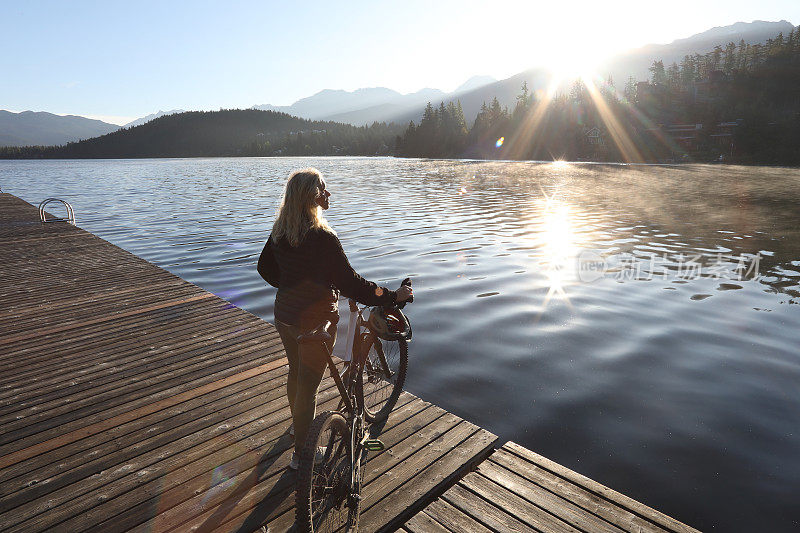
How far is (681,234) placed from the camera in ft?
68.1

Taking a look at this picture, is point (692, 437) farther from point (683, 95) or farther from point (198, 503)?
point (683, 95)

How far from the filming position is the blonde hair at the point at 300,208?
359 centimetres

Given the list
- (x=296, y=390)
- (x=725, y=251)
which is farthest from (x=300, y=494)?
(x=725, y=251)

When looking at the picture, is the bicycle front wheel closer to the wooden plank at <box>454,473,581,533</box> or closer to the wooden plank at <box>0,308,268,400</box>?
the wooden plank at <box>454,473,581,533</box>

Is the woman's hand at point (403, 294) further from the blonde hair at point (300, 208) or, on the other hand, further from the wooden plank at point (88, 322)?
the wooden plank at point (88, 322)

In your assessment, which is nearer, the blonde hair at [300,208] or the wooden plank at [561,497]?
the blonde hair at [300,208]

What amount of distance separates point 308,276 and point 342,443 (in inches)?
53.7

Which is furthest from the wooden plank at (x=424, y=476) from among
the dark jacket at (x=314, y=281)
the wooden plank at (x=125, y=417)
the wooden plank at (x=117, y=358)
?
the wooden plank at (x=117, y=358)

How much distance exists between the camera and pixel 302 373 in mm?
3836

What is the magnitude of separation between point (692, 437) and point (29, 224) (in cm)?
2531

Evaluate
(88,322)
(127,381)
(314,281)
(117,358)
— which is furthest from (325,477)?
(88,322)

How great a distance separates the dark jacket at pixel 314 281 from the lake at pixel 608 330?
3726 mm

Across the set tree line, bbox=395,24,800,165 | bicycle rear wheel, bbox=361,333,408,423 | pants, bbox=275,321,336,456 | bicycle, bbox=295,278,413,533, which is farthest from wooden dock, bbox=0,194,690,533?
tree line, bbox=395,24,800,165

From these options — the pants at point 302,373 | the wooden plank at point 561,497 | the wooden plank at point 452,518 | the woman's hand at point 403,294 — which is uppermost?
the woman's hand at point 403,294
